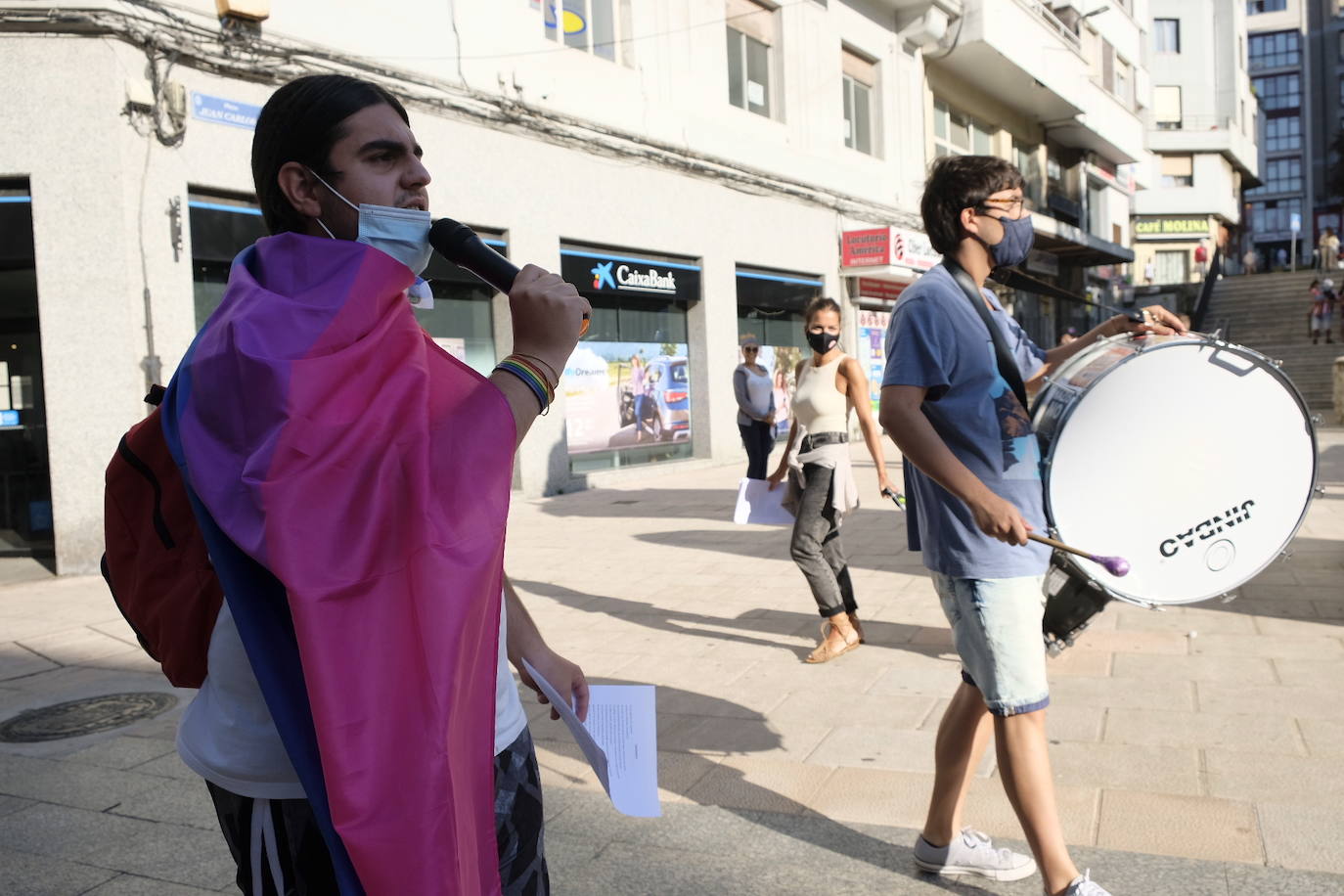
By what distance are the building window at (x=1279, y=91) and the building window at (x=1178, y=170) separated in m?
26.8

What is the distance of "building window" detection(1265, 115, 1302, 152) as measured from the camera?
72625 millimetres

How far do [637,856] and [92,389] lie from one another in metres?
7.64

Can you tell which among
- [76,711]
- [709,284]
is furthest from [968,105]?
[76,711]

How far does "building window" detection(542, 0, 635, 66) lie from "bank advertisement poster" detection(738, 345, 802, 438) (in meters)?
5.42

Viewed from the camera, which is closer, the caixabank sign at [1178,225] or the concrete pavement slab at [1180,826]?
the concrete pavement slab at [1180,826]

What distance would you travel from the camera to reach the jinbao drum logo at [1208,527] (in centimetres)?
284

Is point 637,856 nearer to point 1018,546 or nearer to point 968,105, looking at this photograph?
point 1018,546

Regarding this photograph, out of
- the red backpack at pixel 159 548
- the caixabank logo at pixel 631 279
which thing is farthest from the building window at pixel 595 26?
the red backpack at pixel 159 548

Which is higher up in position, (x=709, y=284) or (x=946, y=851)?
(x=709, y=284)

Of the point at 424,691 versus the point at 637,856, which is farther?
the point at 637,856

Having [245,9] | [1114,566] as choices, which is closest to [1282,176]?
[245,9]

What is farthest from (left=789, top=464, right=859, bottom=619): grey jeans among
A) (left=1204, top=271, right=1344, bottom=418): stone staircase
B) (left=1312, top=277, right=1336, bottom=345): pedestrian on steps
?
(left=1312, top=277, right=1336, bottom=345): pedestrian on steps

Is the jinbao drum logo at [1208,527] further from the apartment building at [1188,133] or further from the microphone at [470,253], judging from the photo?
the apartment building at [1188,133]

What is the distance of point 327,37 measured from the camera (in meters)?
10.9
